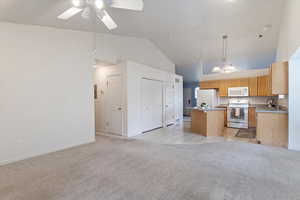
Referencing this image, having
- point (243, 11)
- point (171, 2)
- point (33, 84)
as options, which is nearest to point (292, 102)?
point (243, 11)

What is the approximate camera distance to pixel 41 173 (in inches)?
99.9

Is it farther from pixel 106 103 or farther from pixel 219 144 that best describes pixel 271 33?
pixel 106 103

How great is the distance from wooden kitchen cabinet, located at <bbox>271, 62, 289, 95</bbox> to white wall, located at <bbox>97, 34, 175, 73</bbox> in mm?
4192

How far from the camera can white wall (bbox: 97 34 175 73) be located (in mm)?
4703

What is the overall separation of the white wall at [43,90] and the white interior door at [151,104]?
1915 millimetres

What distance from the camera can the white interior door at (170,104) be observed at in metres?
6.95

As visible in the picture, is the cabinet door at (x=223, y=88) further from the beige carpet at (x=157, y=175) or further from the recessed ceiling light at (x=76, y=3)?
the recessed ceiling light at (x=76, y=3)

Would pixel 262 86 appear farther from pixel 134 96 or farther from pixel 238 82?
pixel 134 96

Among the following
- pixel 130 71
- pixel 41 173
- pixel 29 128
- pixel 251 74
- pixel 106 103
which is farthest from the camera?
pixel 251 74

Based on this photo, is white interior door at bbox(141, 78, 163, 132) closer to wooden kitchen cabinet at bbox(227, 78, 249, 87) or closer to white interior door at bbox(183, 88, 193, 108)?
wooden kitchen cabinet at bbox(227, 78, 249, 87)

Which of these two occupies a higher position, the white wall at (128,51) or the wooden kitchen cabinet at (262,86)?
the white wall at (128,51)

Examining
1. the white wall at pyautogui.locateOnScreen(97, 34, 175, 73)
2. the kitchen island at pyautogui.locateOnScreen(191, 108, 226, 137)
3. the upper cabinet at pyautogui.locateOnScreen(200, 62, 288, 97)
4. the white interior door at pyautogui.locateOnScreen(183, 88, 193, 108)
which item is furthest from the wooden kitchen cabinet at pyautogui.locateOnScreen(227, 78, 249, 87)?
the white interior door at pyautogui.locateOnScreen(183, 88, 193, 108)

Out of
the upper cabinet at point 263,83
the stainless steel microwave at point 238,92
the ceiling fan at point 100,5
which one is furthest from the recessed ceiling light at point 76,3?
the stainless steel microwave at point 238,92

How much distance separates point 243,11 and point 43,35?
488cm
